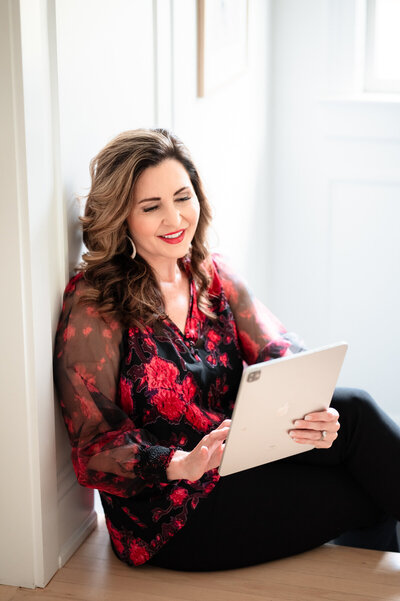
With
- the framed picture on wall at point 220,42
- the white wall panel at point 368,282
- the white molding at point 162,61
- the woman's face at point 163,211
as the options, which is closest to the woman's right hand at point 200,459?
the woman's face at point 163,211

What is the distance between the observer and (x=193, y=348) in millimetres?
1747

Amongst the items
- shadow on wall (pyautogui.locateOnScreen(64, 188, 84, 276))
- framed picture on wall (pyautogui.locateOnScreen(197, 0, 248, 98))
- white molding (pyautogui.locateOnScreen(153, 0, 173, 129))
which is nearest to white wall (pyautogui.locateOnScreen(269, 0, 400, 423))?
framed picture on wall (pyautogui.locateOnScreen(197, 0, 248, 98))

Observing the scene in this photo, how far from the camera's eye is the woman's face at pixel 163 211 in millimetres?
1663

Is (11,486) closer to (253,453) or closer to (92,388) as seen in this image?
(92,388)

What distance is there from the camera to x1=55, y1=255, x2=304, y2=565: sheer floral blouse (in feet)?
5.13

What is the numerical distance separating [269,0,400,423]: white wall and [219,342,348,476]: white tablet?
2.05m

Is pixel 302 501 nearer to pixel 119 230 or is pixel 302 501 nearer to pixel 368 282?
pixel 119 230

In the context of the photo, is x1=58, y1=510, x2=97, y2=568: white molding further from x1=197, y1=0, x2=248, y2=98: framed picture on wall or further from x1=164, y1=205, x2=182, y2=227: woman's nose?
x1=197, y1=0, x2=248, y2=98: framed picture on wall

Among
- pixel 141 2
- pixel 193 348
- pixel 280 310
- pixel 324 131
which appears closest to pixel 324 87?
pixel 324 131

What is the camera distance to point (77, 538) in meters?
1.78

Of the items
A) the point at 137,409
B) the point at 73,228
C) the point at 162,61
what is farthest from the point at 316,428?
the point at 162,61

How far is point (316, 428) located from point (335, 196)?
2.13m

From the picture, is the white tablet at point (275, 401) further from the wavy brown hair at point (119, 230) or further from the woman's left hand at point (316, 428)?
the wavy brown hair at point (119, 230)

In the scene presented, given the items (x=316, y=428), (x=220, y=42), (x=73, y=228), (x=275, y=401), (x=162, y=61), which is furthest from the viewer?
(x=220, y=42)
